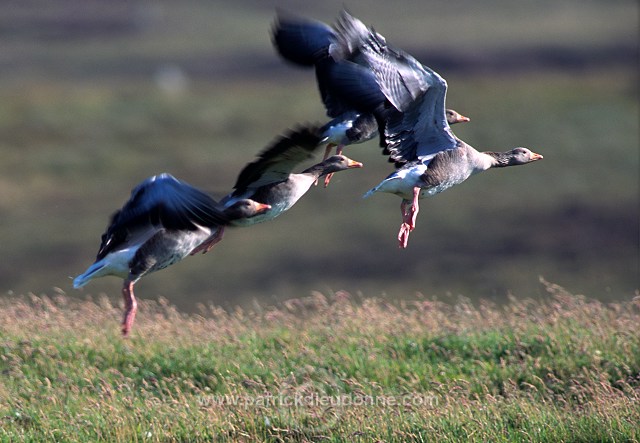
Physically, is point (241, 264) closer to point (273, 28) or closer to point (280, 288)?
point (280, 288)

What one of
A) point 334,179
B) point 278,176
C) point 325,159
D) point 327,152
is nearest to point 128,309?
point 278,176

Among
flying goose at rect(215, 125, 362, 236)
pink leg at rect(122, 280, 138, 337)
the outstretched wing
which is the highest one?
the outstretched wing

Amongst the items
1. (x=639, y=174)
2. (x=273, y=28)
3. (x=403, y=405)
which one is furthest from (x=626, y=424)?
(x=639, y=174)

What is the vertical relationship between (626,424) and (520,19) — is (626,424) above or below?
below

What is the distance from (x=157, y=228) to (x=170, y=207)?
0.42 m

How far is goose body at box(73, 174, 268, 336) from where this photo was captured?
8102mm

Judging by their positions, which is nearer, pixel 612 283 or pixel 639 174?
pixel 612 283

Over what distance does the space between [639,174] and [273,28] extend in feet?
60.2

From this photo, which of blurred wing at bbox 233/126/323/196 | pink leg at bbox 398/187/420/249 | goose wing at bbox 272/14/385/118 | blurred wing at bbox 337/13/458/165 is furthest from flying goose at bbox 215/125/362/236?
goose wing at bbox 272/14/385/118

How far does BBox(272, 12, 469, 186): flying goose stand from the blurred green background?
140 cm

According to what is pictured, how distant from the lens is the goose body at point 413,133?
912 cm

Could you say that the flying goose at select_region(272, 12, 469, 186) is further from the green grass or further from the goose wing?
the green grass

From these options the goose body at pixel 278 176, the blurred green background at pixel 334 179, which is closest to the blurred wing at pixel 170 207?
the goose body at pixel 278 176

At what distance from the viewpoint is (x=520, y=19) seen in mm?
62219
